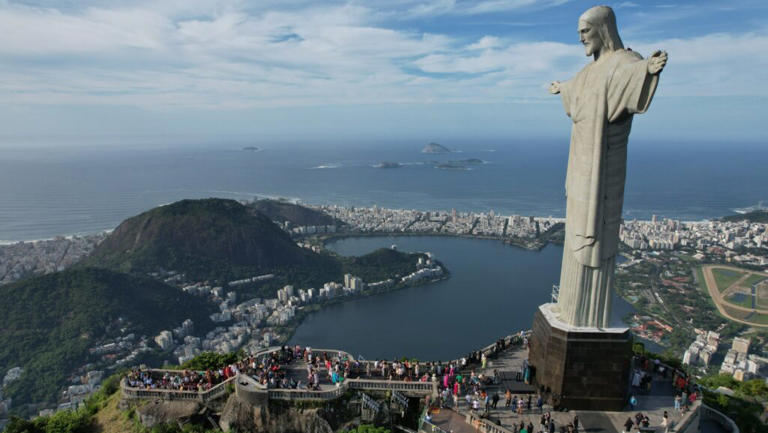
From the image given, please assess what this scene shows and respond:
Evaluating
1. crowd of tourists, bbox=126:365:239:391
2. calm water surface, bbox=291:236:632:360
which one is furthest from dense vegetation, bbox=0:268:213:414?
crowd of tourists, bbox=126:365:239:391

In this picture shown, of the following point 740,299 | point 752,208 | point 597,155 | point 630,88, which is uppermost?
point 630,88

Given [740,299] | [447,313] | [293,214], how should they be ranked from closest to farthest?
[740,299]
[447,313]
[293,214]

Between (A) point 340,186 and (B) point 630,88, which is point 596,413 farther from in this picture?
(A) point 340,186

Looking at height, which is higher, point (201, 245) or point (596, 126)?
point (596, 126)

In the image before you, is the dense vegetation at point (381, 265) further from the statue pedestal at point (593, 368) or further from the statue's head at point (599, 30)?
the statue's head at point (599, 30)

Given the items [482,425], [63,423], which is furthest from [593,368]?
[63,423]

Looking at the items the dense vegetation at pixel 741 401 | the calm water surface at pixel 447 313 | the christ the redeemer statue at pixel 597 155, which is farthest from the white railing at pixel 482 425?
the calm water surface at pixel 447 313

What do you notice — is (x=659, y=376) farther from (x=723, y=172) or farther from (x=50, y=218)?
(x=723, y=172)
